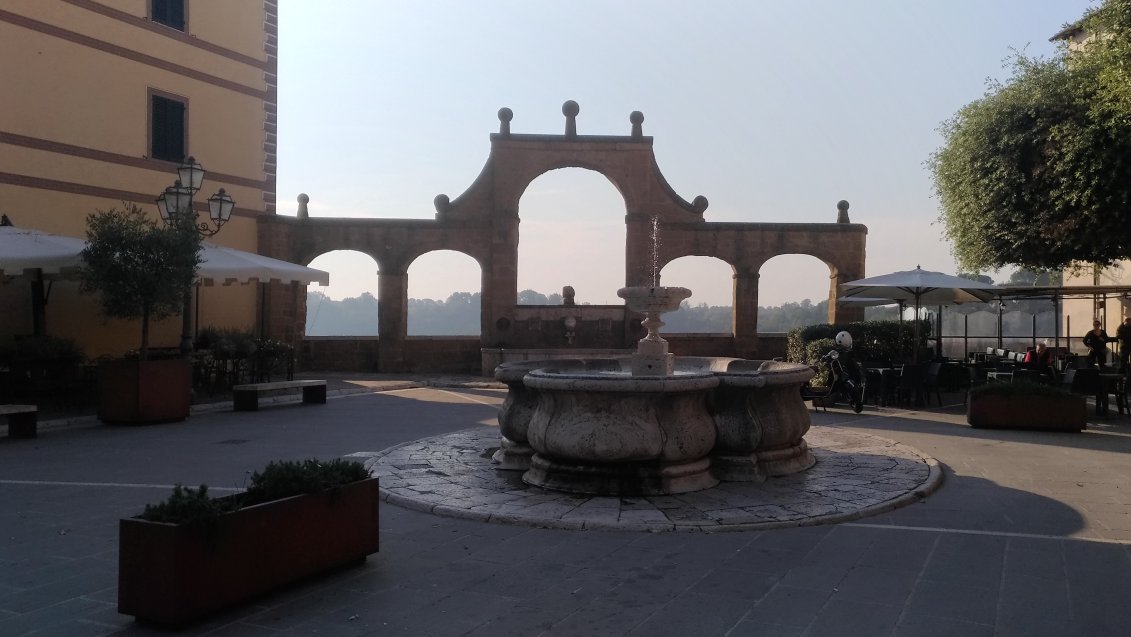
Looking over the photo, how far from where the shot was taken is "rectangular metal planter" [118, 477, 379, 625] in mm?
3797

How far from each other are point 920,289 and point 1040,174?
284cm

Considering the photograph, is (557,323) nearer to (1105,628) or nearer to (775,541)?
(775,541)

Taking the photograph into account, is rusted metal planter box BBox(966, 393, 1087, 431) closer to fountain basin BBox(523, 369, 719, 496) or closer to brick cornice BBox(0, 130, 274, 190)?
fountain basin BBox(523, 369, 719, 496)

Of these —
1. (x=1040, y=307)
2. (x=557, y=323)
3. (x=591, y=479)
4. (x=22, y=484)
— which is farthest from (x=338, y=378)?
(x=1040, y=307)

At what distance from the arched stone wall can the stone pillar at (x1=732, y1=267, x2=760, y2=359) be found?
3cm

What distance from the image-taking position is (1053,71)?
15.5m

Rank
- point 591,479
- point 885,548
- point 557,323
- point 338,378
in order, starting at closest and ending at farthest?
1. point 885,548
2. point 591,479
3. point 338,378
4. point 557,323

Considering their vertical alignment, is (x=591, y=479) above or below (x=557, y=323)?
below

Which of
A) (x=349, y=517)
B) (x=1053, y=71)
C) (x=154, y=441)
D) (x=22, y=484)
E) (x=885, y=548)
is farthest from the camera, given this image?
(x=1053, y=71)

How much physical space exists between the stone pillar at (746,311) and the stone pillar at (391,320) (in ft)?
28.4

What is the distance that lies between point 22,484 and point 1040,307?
116 feet

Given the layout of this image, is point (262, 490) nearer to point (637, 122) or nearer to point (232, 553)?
point (232, 553)

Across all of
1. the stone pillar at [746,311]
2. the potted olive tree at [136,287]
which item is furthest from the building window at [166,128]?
the stone pillar at [746,311]

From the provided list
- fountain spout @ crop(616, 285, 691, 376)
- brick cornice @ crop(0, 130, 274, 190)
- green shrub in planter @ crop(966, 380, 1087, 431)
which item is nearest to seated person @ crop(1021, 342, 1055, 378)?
green shrub in planter @ crop(966, 380, 1087, 431)
